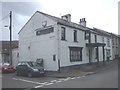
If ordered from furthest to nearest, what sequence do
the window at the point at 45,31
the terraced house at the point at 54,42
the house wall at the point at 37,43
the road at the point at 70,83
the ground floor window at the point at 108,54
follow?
the ground floor window at the point at 108,54, the window at the point at 45,31, the house wall at the point at 37,43, the terraced house at the point at 54,42, the road at the point at 70,83

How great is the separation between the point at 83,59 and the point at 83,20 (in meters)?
9.92

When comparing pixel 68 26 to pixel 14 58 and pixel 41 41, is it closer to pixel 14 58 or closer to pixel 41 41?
pixel 41 41

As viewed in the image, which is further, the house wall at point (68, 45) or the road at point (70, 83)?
the house wall at point (68, 45)

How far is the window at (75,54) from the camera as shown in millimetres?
28500

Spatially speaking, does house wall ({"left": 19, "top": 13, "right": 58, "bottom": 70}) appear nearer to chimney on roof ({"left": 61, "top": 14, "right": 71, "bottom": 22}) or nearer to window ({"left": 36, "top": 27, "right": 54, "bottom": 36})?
window ({"left": 36, "top": 27, "right": 54, "bottom": 36})

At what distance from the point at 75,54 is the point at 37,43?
5637 millimetres

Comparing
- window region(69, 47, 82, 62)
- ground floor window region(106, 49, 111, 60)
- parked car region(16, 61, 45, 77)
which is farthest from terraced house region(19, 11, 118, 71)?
ground floor window region(106, 49, 111, 60)

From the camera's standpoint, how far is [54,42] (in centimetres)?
2591

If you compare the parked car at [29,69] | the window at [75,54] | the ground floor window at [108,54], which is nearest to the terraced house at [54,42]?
the window at [75,54]

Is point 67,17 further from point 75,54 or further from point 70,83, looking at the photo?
point 70,83

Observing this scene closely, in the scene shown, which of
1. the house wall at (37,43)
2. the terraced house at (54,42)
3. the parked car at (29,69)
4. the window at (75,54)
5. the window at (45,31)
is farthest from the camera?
the window at (75,54)

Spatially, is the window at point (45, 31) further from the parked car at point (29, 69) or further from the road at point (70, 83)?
the road at point (70, 83)

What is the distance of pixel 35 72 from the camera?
21.9 m

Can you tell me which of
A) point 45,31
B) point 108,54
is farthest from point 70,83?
point 108,54
